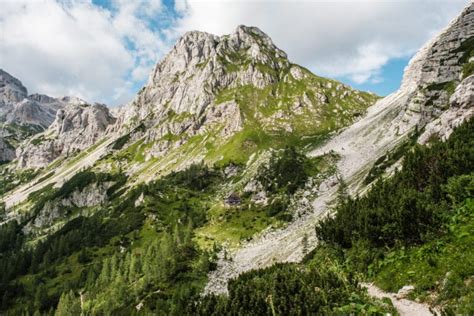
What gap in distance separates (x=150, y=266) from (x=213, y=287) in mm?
32648

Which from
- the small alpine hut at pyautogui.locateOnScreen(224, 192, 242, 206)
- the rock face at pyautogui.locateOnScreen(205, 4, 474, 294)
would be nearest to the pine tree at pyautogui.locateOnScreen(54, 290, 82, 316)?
the rock face at pyautogui.locateOnScreen(205, 4, 474, 294)

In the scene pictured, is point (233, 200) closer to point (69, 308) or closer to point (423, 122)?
point (69, 308)

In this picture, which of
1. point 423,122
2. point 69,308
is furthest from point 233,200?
point 423,122

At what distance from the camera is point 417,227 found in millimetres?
33625

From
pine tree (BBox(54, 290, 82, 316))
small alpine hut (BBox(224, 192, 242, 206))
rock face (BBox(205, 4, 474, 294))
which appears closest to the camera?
rock face (BBox(205, 4, 474, 294))

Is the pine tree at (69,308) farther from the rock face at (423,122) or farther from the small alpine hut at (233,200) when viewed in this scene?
the small alpine hut at (233,200)

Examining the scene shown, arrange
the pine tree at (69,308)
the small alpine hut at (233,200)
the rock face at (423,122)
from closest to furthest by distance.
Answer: the rock face at (423,122) < the pine tree at (69,308) < the small alpine hut at (233,200)

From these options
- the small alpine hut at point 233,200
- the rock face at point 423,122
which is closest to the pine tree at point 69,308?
the rock face at point 423,122

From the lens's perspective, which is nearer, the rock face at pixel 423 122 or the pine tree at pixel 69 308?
the rock face at pixel 423 122

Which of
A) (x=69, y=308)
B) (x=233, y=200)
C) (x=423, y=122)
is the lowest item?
(x=69, y=308)

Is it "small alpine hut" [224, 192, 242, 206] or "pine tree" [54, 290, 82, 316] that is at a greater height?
"small alpine hut" [224, 192, 242, 206]

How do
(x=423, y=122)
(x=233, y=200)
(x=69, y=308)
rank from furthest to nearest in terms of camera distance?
1. (x=233, y=200)
2. (x=423, y=122)
3. (x=69, y=308)

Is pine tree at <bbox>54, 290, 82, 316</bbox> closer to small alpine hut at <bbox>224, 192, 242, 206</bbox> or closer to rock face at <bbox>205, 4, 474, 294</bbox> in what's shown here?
rock face at <bbox>205, 4, 474, 294</bbox>

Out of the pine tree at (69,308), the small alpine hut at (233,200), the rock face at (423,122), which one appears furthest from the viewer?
the small alpine hut at (233,200)
